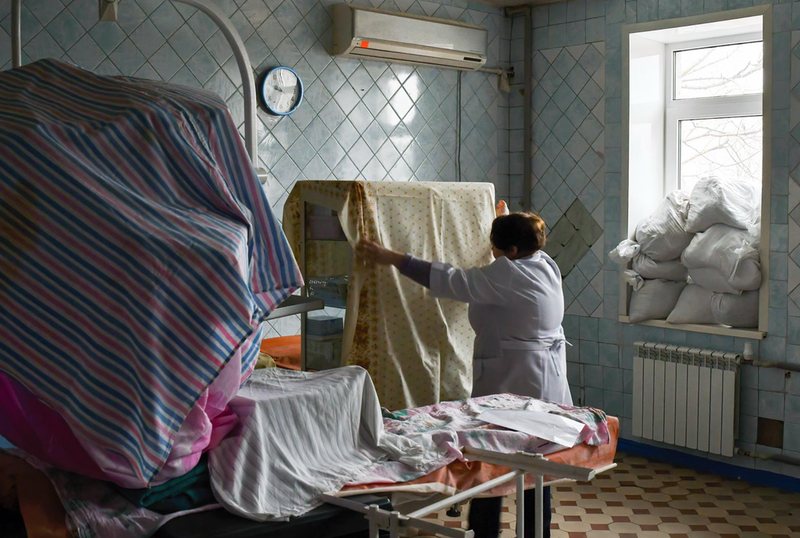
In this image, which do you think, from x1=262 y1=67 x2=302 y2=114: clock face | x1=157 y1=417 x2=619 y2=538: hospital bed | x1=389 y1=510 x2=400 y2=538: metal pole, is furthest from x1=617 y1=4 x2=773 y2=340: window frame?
x1=389 y1=510 x2=400 y2=538: metal pole

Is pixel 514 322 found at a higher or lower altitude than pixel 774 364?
higher

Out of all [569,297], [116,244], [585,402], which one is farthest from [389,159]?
[116,244]

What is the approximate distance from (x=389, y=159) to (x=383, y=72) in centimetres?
47

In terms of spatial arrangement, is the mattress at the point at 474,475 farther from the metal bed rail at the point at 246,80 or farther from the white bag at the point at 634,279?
the white bag at the point at 634,279

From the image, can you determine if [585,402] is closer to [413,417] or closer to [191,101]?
[413,417]

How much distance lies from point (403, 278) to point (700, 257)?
6.27ft

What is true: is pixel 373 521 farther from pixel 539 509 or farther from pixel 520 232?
pixel 520 232

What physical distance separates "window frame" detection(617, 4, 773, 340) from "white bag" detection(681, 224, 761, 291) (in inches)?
2.2

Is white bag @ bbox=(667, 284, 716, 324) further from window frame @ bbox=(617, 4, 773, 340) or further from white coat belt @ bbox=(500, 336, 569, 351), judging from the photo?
white coat belt @ bbox=(500, 336, 569, 351)

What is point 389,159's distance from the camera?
4.44m

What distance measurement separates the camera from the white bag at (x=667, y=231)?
173 inches

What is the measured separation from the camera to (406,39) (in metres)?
4.28

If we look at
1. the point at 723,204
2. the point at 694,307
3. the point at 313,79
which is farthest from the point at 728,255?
the point at 313,79

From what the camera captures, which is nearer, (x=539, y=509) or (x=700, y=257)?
(x=539, y=509)
